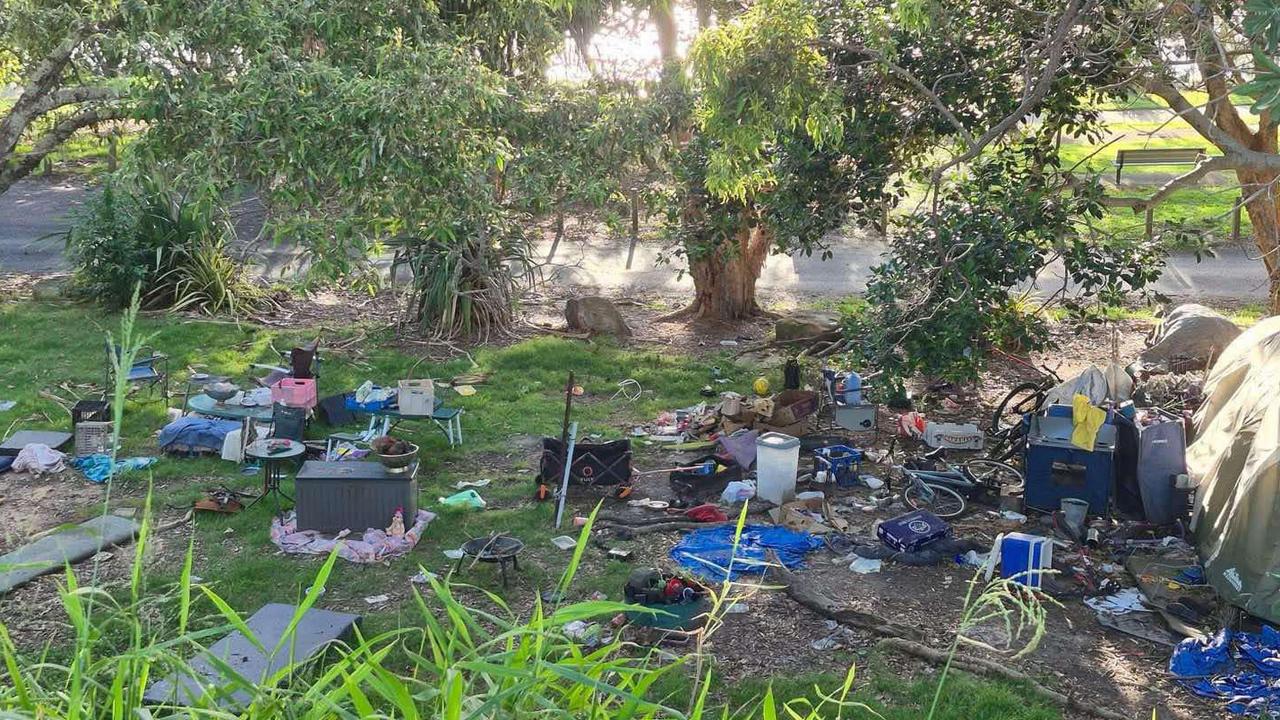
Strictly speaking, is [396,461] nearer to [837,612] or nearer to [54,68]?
[837,612]

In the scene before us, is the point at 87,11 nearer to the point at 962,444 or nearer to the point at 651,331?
the point at 651,331

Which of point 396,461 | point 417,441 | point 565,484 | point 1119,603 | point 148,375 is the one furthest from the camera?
point 148,375

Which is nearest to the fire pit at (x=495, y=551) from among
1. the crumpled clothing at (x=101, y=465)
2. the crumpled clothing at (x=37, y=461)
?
the crumpled clothing at (x=101, y=465)

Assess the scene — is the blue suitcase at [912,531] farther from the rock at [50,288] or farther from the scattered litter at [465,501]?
the rock at [50,288]

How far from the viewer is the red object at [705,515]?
27.6 feet

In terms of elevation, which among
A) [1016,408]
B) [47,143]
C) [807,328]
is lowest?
[1016,408]

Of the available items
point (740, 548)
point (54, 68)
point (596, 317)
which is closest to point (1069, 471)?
point (740, 548)

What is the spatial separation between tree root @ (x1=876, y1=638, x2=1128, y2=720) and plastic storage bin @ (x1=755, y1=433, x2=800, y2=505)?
2.33 metres

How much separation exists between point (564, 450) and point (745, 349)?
5103 mm

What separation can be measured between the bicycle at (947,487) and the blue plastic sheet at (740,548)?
1.20 m

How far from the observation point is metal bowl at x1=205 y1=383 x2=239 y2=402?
10.4 metres

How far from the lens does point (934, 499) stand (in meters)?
8.76

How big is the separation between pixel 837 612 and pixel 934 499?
2.27m

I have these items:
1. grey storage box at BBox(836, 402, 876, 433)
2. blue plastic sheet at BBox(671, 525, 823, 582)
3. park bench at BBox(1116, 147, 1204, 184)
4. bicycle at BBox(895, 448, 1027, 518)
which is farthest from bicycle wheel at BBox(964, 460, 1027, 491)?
park bench at BBox(1116, 147, 1204, 184)
